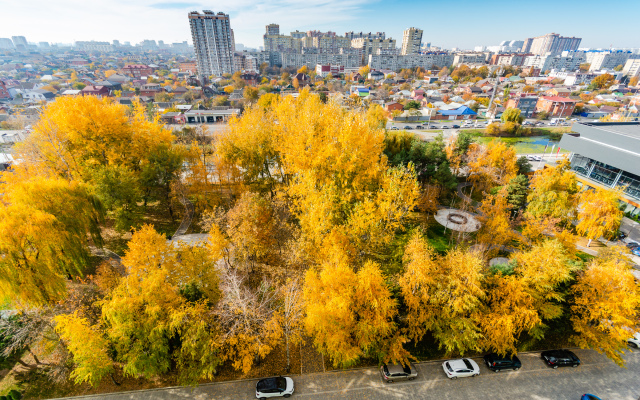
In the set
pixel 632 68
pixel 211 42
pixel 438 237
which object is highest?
pixel 211 42

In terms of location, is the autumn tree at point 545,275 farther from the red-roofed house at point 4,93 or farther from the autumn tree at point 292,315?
the red-roofed house at point 4,93

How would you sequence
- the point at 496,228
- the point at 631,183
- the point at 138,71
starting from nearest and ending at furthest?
the point at 496,228, the point at 631,183, the point at 138,71

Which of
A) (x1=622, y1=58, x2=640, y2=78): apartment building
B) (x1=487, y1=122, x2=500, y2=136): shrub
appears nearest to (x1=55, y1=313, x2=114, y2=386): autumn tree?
(x1=487, y1=122, x2=500, y2=136): shrub

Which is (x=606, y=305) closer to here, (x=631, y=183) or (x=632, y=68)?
(x=631, y=183)

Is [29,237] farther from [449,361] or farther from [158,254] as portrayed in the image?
[449,361]

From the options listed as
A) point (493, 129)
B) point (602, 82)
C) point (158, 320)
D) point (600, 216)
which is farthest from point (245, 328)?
point (602, 82)

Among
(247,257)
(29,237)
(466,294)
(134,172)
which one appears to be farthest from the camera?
(134,172)

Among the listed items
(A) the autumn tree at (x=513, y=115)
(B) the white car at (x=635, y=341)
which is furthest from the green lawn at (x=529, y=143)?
(B) the white car at (x=635, y=341)

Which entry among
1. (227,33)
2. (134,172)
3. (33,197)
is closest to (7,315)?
(33,197)
